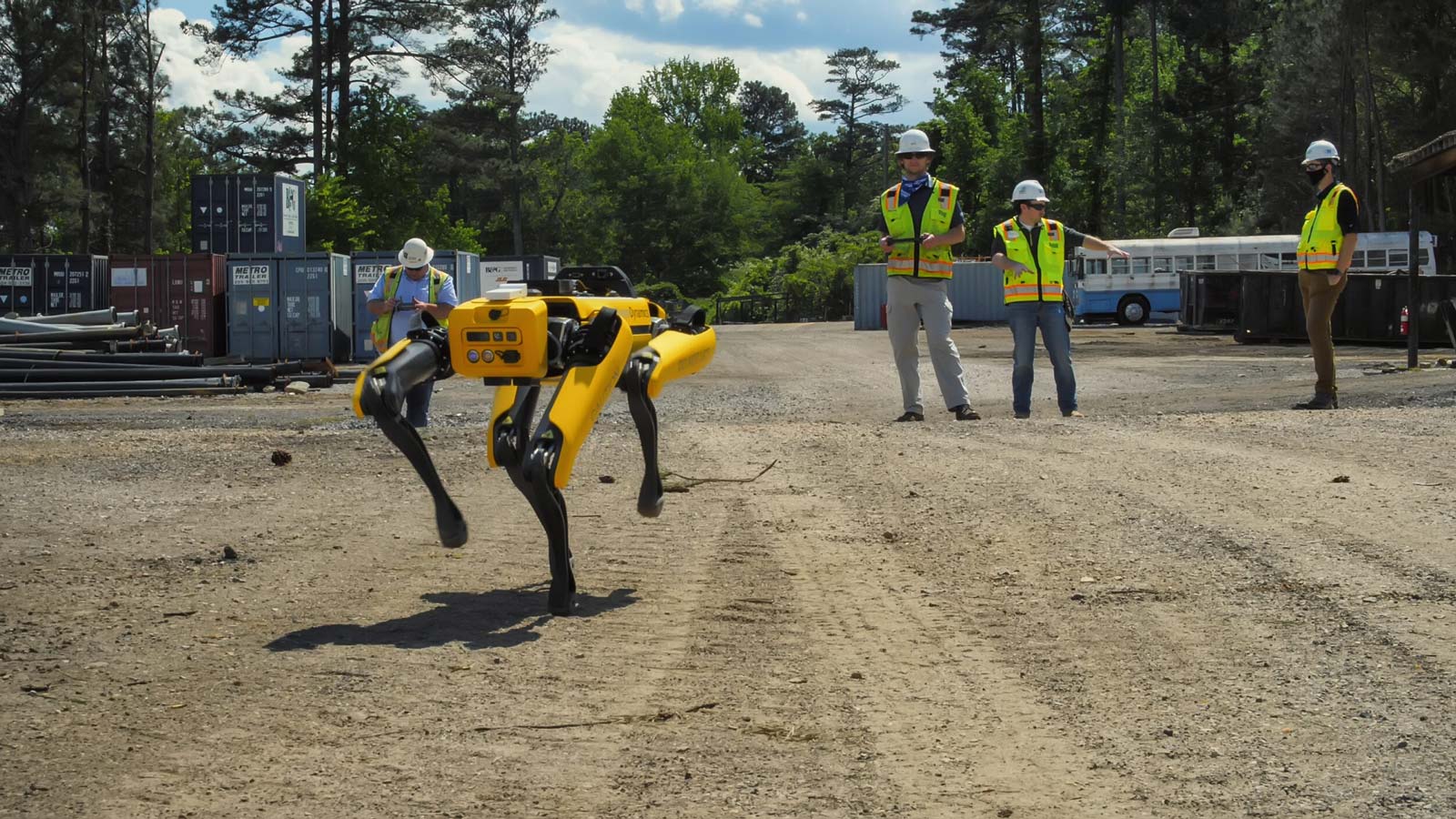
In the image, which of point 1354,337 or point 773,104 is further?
point 773,104

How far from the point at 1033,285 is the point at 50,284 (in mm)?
25519

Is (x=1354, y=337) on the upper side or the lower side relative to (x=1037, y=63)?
lower

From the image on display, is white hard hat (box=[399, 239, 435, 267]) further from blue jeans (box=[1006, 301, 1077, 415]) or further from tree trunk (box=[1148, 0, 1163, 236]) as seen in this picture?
tree trunk (box=[1148, 0, 1163, 236])

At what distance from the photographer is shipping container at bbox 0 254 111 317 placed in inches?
1272

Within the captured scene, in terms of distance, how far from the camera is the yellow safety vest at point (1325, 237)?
13.0m

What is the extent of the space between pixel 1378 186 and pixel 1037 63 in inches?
966

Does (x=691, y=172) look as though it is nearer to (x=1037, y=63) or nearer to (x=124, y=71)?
(x=1037, y=63)

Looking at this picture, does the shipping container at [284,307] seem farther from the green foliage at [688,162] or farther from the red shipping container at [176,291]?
the green foliage at [688,162]

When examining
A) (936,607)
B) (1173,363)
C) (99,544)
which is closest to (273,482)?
(99,544)

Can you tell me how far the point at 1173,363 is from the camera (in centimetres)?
2620

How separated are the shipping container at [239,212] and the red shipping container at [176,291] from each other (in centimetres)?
267

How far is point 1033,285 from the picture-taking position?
13.2 meters

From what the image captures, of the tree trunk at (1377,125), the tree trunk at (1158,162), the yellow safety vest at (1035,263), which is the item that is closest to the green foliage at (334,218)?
the tree trunk at (1158,162)

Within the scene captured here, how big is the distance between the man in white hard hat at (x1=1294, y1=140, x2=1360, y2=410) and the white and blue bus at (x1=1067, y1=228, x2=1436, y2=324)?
3195cm
